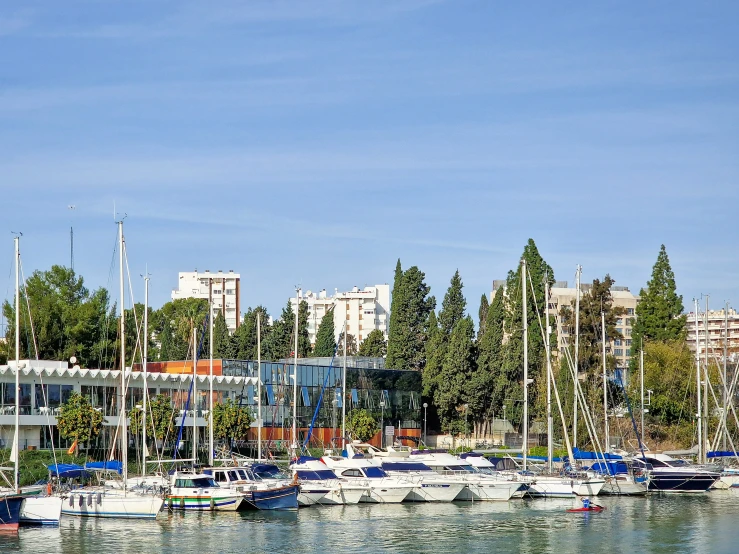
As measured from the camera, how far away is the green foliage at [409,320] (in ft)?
392

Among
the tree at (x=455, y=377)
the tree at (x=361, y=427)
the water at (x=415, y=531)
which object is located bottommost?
the water at (x=415, y=531)

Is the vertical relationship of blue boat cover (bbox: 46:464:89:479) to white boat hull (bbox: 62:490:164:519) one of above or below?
above

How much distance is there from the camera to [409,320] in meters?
121

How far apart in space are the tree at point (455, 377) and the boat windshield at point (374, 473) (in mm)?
44905

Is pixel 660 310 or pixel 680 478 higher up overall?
pixel 660 310

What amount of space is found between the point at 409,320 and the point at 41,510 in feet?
241

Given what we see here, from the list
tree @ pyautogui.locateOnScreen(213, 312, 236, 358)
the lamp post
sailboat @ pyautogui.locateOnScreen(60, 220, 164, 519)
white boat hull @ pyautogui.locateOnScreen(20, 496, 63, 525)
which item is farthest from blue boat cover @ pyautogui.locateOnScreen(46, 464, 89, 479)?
tree @ pyautogui.locateOnScreen(213, 312, 236, 358)

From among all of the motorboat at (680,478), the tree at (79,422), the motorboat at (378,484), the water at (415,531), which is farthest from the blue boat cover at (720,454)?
the tree at (79,422)

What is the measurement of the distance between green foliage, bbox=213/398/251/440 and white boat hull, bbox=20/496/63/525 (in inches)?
1206

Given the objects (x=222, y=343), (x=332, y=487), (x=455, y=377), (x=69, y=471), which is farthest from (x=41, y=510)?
(x=222, y=343)

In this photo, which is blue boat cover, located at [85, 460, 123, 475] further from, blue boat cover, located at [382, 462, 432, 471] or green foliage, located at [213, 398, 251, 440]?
green foliage, located at [213, 398, 251, 440]

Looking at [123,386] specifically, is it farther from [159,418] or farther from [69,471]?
[159,418]

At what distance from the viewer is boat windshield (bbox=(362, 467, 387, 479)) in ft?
208

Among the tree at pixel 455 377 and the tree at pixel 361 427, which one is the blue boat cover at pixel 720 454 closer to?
the tree at pixel 361 427
